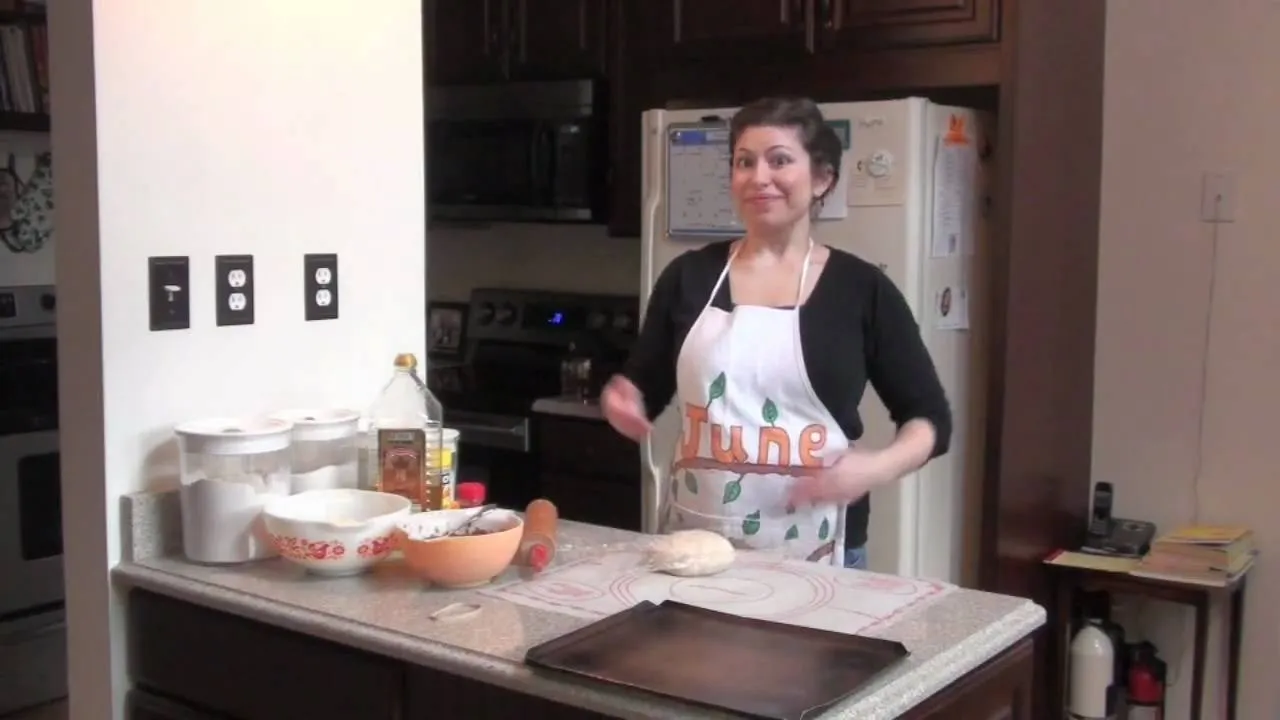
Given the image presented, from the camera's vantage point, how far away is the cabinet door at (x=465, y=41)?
12.6 ft

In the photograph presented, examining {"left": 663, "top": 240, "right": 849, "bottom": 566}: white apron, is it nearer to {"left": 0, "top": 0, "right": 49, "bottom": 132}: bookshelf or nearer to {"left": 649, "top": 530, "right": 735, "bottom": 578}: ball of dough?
{"left": 649, "top": 530, "right": 735, "bottom": 578}: ball of dough

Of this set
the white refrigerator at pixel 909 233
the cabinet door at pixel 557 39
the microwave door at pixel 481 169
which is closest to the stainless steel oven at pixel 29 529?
the microwave door at pixel 481 169

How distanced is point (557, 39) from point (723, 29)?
25.4 inches

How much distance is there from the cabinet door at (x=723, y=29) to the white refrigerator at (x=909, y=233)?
249mm

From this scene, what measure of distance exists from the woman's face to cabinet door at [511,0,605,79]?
166cm

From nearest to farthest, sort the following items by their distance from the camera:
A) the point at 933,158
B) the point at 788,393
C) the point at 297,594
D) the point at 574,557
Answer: the point at 297,594 < the point at 574,557 < the point at 788,393 < the point at 933,158

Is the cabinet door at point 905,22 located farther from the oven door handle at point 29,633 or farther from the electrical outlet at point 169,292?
the oven door handle at point 29,633

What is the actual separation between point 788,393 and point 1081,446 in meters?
1.48

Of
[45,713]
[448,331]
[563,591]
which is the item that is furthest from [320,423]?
[448,331]

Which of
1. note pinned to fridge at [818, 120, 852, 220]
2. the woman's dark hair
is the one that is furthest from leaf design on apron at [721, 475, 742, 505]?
note pinned to fridge at [818, 120, 852, 220]

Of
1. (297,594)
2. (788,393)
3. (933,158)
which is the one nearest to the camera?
(297,594)

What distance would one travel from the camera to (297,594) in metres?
1.66

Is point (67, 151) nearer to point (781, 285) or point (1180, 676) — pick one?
point (781, 285)

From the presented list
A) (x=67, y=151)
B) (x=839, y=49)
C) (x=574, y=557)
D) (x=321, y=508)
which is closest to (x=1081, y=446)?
(x=839, y=49)
